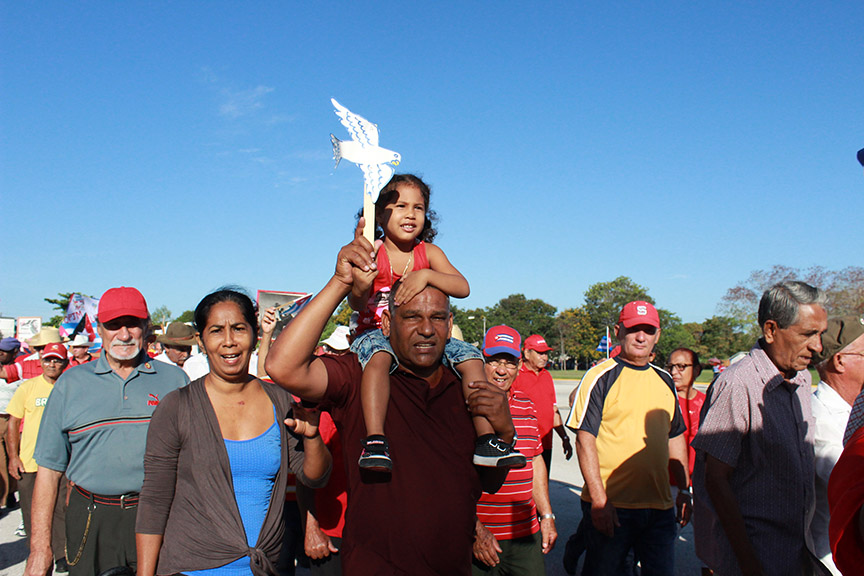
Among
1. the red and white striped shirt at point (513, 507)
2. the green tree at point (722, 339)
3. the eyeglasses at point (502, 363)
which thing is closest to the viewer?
the red and white striped shirt at point (513, 507)

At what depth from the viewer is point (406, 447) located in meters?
2.30

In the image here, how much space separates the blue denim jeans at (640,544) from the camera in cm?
438

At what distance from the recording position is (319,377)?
230cm

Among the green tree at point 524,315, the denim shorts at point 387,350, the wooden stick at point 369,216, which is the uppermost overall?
the green tree at point 524,315

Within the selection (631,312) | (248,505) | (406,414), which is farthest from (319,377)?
(631,312)

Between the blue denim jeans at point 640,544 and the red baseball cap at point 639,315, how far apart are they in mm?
1337

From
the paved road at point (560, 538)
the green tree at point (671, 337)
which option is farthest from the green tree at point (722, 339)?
the paved road at point (560, 538)

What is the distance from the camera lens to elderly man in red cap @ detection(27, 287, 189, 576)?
3.26 metres

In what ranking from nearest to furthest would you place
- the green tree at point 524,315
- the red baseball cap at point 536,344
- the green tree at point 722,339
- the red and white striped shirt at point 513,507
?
the red and white striped shirt at point 513,507
the red baseball cap at point 536,344
the green tree at point 722,339
the green tree at point 524,315

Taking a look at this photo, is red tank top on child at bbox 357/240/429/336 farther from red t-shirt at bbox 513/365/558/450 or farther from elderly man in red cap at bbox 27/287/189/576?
red t-shirt at bbox 513/365/558/450

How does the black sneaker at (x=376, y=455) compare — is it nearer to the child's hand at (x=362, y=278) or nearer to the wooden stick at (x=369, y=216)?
the child's hand at (x=362, y=278)

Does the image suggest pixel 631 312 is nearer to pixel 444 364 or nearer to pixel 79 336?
pixel 444 364

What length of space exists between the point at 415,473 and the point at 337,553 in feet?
6.04

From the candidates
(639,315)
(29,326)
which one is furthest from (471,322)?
(639,315)
